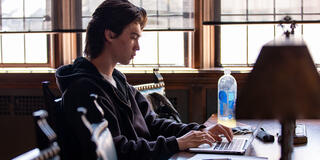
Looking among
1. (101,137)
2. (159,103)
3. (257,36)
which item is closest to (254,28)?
(257,36)

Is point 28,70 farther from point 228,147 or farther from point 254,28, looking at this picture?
point 228,147

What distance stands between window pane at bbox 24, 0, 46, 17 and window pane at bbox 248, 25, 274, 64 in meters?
1.53

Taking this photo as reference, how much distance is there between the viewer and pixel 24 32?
3570 mm

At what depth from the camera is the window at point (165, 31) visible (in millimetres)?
3400

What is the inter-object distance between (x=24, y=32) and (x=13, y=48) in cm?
24

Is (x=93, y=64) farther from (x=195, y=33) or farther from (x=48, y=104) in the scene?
(x=195, y=33)

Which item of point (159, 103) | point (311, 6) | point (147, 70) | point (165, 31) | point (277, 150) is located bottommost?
point (277, 150)

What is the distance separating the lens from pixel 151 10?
343 centimetres

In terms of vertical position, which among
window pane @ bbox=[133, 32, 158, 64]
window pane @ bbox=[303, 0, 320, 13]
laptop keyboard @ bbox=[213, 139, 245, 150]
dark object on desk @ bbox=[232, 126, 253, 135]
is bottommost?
laptop keyboard @ bbox=[213, 139, 245, 150]

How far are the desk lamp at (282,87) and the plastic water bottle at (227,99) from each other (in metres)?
1.50

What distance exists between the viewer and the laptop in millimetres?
1855

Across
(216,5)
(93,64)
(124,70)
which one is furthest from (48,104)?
(216,5)

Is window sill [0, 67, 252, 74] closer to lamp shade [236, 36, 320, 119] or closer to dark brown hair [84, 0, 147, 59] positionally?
dark brown hair [84, 0, 147, 59]

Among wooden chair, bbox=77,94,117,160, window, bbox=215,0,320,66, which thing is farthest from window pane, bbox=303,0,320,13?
wooden chair, bbox=77,94,117,160
